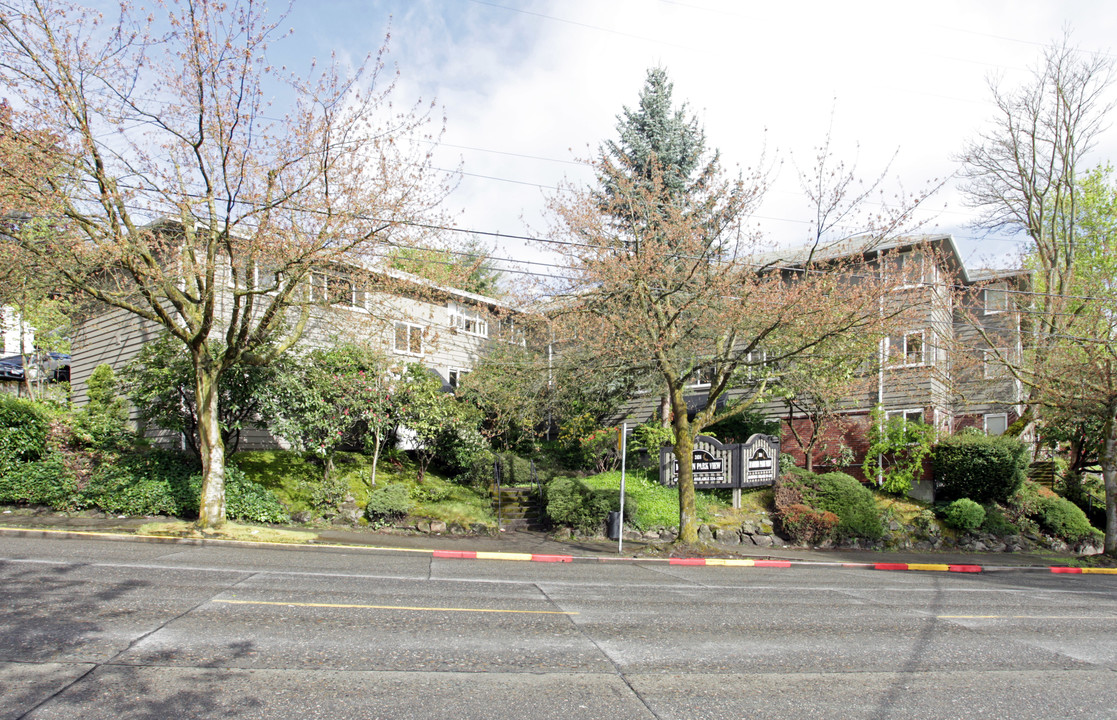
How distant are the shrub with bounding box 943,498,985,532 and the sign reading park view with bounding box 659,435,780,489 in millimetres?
5274

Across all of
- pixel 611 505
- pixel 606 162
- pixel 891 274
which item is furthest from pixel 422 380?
pixel 891 274

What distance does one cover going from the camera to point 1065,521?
22141mm

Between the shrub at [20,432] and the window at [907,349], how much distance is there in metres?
23.4

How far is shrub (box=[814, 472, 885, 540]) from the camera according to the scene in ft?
66.9

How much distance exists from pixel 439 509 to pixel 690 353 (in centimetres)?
859

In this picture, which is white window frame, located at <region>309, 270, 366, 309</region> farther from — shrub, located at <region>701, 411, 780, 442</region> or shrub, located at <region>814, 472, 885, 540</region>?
shrub, located at <region>814, 472, 885, 540</region>

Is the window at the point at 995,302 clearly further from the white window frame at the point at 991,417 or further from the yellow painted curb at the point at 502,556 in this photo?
the yellow painted curb at the point at 502,556

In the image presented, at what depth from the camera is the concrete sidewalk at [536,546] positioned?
15781 mm

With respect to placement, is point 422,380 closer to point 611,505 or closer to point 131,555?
point 611,505

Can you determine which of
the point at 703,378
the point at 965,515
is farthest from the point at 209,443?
the point at 965,515

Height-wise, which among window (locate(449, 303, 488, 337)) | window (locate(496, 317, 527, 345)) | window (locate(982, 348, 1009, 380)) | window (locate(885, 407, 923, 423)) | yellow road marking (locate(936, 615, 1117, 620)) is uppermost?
window (locate(449, 303, 488, 337))

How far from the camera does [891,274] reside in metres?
17.9

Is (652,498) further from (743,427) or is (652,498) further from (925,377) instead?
(925,377)

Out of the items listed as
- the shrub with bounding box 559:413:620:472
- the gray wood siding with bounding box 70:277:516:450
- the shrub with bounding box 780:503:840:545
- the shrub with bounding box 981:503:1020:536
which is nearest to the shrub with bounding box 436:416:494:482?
the gray wood siding with bounding box 70:277:516:450
